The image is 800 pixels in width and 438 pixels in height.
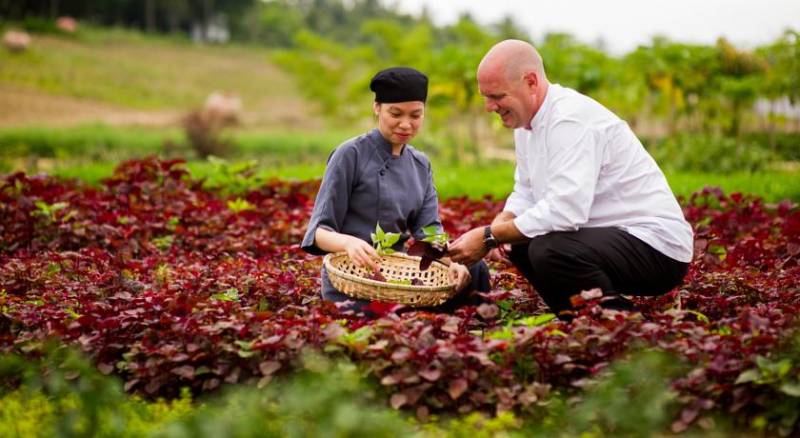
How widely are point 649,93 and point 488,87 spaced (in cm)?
1008

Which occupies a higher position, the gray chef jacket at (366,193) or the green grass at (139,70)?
the gray chef jacket at (366,193)

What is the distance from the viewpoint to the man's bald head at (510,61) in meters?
3.94

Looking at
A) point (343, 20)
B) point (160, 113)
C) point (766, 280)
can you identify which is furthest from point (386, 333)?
point (343, 20)

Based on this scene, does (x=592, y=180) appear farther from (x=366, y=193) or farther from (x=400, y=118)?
(x=366, y=193)

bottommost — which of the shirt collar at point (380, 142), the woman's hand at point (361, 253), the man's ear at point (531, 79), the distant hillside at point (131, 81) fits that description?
the distant hillside at point (131, 81)

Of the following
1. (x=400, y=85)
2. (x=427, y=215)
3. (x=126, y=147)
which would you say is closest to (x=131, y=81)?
(x=126, y=147)

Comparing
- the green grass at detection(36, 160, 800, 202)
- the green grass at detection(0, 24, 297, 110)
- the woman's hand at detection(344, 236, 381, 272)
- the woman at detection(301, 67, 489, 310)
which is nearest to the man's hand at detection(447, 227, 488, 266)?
the woman at detection(301, 67, 489, 310)

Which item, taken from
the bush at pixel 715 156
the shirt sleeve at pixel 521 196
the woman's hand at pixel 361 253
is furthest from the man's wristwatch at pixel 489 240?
the bush at pixel 715 156

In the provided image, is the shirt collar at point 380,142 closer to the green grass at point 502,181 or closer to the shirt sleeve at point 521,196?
the shirt sleeve at point 521,196

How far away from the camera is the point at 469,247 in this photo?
4.00 meters

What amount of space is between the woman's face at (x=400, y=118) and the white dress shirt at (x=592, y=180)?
0.55m

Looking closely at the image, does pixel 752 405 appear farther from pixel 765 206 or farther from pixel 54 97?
pixel 54 97

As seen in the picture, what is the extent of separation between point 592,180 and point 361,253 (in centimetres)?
107

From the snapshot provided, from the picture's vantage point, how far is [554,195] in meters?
3.86
